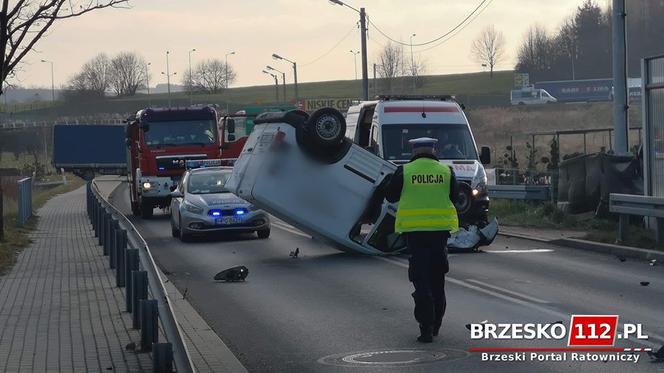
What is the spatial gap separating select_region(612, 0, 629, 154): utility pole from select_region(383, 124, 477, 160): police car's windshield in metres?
3.18

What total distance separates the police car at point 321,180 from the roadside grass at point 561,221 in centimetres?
432

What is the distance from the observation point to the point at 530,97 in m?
89.8

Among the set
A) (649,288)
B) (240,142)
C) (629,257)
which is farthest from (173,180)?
(649,288)

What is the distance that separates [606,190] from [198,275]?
9936mm

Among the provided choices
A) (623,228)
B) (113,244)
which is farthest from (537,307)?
(623,228)

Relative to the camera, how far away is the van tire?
58.5ft

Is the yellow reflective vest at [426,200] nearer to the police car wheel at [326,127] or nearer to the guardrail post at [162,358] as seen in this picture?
the guardrail post at [162,358]

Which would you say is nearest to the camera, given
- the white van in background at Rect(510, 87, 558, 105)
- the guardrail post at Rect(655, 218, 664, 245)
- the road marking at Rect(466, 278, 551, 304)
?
the road marking at Rect(466, 278, 551, 304)

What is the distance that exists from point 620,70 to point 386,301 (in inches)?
439

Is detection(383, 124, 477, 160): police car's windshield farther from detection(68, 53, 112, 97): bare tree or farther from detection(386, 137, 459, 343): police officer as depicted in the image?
Answer: detection(68, 53, 112, 97): bare tree

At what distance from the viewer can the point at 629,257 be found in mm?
17891

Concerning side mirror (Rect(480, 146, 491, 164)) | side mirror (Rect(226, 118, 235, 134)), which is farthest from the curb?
side mirror (Rect(226, 118, 235, 134))

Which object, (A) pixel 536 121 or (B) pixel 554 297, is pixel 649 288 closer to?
(B) pixel 554 297
